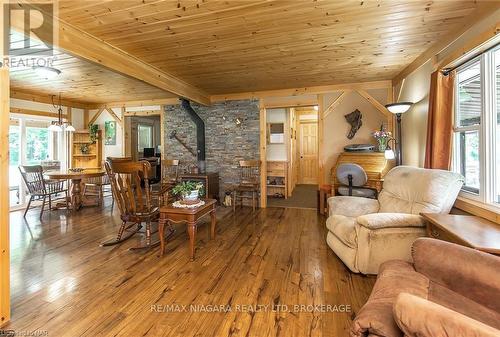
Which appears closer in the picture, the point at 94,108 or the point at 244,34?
the point at 244,34

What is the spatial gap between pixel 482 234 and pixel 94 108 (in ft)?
25.8

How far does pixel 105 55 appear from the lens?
2812mm

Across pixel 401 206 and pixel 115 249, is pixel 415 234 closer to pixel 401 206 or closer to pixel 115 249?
pixel 401 206

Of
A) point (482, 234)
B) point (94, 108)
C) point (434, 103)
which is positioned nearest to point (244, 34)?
point (434, 103)

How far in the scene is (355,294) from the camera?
2.01m

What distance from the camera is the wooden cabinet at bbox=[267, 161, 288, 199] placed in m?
6.15

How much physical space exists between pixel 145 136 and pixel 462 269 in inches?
352

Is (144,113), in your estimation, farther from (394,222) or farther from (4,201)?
(394,222)

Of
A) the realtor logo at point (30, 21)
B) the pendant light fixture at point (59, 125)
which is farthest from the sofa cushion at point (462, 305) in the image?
the pendant light fixture at point (59, 125)

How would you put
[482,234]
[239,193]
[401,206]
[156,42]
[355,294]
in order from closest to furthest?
[482,234]
[355,294]
[401,206]
[156,42]
[239,193]

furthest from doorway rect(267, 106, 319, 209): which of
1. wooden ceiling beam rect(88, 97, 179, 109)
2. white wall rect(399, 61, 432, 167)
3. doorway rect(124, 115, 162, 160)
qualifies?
doorway rect(124, 115, 162, 160)

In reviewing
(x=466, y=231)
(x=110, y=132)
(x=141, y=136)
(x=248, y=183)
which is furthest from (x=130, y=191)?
(x=141, y=136)

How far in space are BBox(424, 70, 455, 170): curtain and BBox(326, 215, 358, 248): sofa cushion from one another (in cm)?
116

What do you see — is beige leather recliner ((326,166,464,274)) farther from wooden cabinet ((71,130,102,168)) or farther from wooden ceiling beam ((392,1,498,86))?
wooden cabinet ((71,130,102,168))
